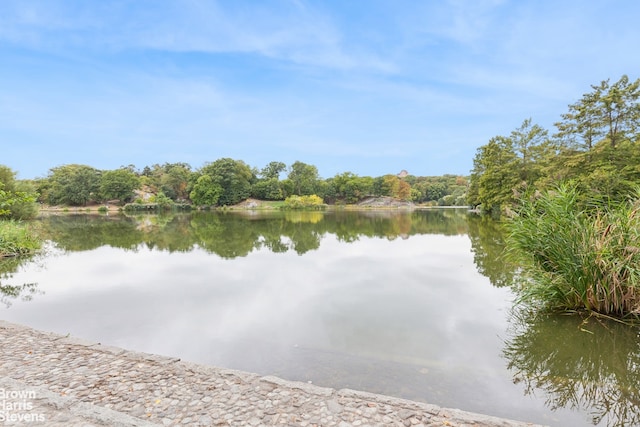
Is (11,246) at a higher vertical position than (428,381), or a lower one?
higher

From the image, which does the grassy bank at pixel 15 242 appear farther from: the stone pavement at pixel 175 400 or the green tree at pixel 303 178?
the green tree at pixel 303 178

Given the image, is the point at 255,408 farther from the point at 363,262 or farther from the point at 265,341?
the point at 363,262

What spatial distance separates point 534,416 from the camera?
270cm

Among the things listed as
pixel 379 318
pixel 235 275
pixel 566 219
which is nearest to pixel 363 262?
pixel 235 275

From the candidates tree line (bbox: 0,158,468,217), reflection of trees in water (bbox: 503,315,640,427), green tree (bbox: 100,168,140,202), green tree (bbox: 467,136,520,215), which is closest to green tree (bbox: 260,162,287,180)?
tree line (bbox: 0,158,468,217)

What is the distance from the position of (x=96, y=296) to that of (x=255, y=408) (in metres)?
5.42

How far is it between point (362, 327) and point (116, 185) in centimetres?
6202

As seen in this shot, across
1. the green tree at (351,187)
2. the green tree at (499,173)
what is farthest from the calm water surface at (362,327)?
the green tree at (351,187)

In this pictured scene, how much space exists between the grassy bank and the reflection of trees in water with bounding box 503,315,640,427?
42.7ft

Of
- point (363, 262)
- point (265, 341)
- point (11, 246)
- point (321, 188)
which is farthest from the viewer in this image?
point (321, 188)

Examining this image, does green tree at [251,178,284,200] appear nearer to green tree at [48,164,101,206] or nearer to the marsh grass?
green tree at [48,164,101,206]

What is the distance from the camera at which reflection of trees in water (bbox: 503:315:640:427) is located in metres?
2.84

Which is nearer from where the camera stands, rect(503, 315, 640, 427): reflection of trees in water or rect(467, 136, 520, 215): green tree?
rect(503, 315, 640, 427): reflection of trees in water

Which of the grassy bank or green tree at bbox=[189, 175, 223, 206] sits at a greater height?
green tree at bbox=[189, 175, 223, 206]
